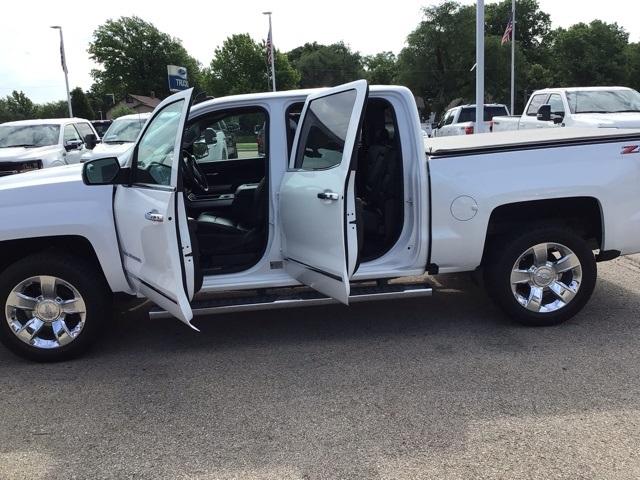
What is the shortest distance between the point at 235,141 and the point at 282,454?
2.87 meters

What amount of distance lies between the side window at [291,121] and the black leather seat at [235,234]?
0.34m

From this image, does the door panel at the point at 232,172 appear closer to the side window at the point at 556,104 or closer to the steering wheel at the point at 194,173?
the steering wheel at the point at 194,173

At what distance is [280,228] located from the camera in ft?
13.8

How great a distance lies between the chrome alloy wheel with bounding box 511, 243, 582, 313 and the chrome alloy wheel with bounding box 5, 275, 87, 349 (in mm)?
3172

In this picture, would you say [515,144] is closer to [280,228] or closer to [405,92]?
[405,92]

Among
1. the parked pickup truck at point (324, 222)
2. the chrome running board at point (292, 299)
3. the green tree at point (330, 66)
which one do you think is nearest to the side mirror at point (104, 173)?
the parked pickup truck at point (324, 222)

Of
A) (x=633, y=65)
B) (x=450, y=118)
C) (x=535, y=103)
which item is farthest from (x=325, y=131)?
(x=633, y=65)

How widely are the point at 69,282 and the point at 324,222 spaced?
5.87 ft

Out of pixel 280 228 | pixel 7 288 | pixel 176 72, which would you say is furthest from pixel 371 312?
pixel 176 72

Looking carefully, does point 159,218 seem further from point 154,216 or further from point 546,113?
point 546,113

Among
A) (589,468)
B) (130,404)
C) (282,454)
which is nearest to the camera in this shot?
(589,468)

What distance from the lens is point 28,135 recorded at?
1199 cm

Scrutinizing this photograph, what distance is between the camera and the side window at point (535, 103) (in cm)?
1218

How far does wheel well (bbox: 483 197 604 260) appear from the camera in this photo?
14.2 feet
